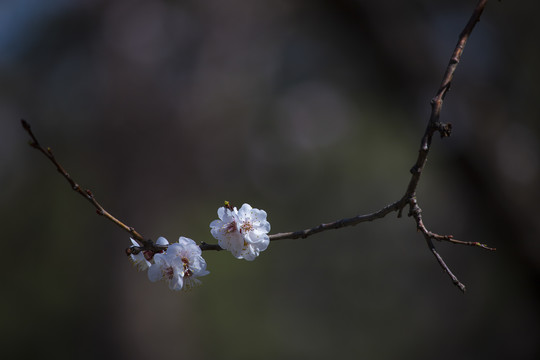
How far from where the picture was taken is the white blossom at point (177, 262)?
747 mm

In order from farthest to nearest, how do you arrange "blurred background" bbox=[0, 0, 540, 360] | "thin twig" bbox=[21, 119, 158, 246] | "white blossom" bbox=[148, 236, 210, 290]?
1. "blurred background" bbox=[0, 0, 540, 360]
2. "white blossom" bbox=[148, 236, 210, 290]
3. "thin twig" bbox=[21, 119, 158, 246]

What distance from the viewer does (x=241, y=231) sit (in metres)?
0.79

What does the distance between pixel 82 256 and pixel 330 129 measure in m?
2.69

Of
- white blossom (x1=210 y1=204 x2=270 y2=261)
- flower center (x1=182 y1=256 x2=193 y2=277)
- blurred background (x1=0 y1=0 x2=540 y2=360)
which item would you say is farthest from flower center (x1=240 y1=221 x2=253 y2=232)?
blurred background (x1=0 y1=0 x2=540 y2=360)

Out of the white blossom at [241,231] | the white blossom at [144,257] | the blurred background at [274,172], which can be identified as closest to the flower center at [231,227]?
the white blossom at [241,231]

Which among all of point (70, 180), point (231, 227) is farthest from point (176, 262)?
point (70, 180)

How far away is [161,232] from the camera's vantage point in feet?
9.36

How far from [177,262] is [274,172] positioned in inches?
150

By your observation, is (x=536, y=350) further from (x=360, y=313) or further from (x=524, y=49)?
(x=360, y=313)

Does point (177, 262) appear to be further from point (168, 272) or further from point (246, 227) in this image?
point (246, 227)

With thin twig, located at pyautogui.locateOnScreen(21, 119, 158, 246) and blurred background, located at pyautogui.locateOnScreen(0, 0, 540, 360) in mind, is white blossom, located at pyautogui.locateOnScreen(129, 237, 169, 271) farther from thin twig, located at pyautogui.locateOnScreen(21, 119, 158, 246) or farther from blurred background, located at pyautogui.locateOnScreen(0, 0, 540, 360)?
blurred background, located at pyautogui.locateOnScreen(0, 0, 540, 360)

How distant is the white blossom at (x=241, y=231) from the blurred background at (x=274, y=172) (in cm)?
175

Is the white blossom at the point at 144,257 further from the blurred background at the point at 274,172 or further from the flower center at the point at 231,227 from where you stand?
the blurred background at the point at 274,172

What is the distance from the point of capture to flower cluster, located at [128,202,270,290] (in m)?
0.75
